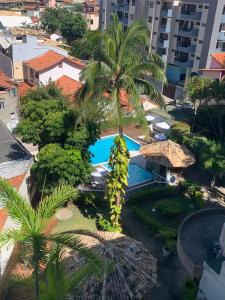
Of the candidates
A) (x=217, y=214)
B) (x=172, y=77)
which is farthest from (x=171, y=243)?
(x=172, y=77)

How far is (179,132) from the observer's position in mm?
41094

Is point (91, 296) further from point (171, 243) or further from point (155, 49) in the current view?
point (155, 49)

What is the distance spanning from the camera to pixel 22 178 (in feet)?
86.2

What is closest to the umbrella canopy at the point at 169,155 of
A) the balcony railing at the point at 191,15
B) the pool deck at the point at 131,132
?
the pool deck at the point at 131,132

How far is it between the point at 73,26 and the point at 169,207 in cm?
7028

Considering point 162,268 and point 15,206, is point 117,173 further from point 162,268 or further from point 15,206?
point 15,206

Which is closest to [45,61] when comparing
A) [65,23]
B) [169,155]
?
[169,155]

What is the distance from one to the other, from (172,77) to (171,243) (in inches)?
1847

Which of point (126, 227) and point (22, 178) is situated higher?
point (22, 178)

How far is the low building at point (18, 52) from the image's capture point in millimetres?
55625

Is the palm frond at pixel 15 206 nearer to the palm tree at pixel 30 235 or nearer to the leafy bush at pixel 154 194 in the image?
the palm tree at pixel 30 235

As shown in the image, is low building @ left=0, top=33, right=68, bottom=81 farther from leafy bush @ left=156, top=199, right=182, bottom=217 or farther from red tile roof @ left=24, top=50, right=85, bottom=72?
leafy bush @ left=156, top=199, right=182, bottom=217

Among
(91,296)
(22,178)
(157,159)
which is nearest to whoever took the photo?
(91,296)

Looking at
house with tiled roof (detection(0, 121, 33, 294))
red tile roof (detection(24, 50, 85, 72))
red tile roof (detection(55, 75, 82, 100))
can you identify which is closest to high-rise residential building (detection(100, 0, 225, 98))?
red tile roof (detection(24, 50, 85, 72))
